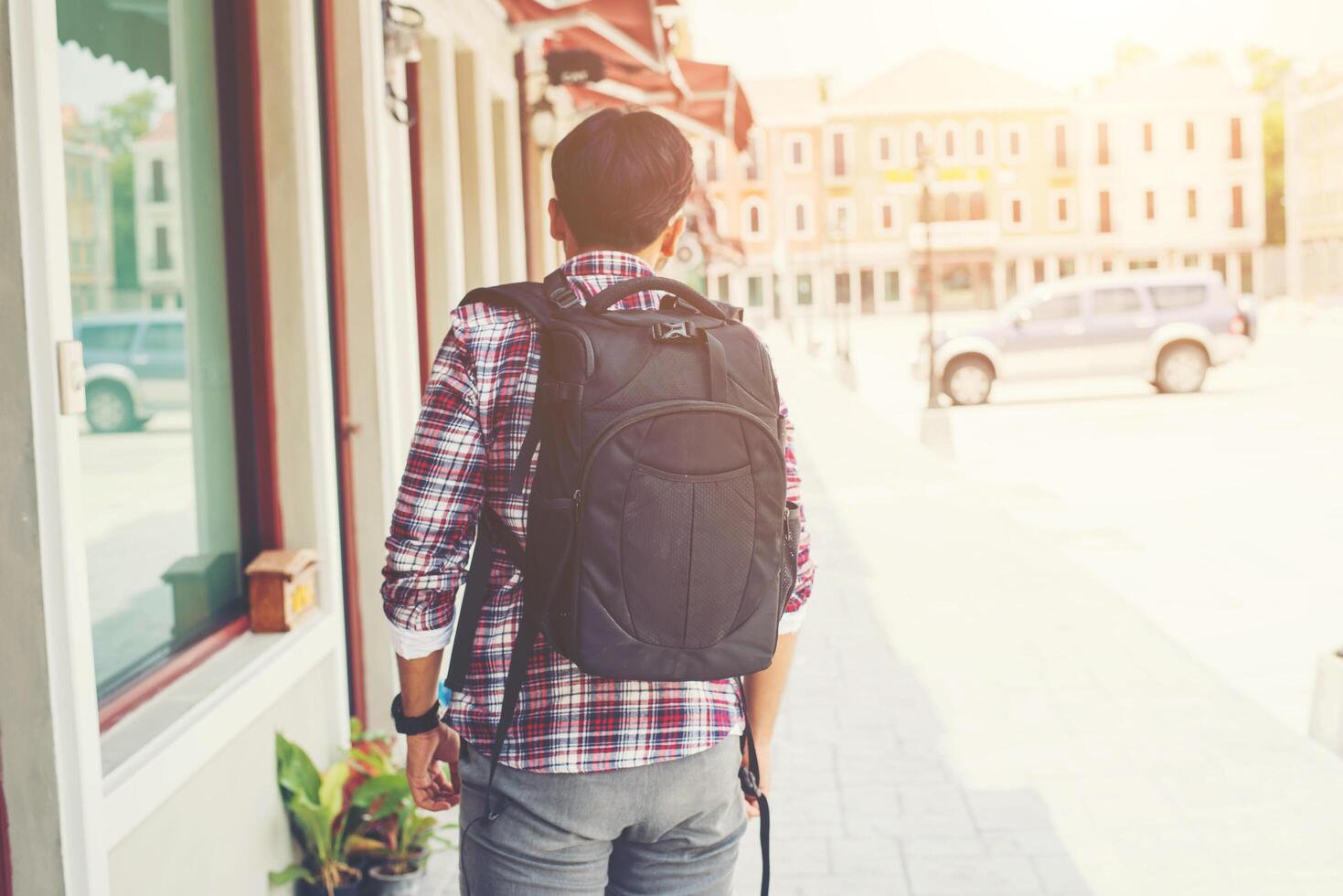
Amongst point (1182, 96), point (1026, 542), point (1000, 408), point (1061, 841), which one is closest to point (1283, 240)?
point (1182, 96)

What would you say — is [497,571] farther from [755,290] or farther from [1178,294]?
[755,290]

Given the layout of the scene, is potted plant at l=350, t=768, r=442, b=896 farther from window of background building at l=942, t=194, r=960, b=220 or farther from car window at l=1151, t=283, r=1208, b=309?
window of background building at l=942, t=194, r=960, b=220

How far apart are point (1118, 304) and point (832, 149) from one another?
46060 millimetres

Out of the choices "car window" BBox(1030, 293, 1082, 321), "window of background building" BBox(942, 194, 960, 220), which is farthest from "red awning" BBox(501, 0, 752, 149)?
"window of background building" BBox(942, 194, 960, 220)

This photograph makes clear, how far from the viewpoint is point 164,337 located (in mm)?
3348

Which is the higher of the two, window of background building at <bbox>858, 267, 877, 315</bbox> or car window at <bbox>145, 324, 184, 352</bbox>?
window of background building at <bbox>858, 267, 877, 315</bbox>

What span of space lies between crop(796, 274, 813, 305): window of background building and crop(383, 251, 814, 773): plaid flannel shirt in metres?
67.9

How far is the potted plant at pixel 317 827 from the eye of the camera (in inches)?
139

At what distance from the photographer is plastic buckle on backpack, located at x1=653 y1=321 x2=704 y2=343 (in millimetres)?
1690

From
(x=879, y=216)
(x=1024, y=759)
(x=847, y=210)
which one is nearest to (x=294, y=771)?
(x=1024, y=759)

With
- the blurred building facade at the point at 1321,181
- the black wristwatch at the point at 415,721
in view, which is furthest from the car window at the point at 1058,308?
the blurred building facade at the point at 1321,181

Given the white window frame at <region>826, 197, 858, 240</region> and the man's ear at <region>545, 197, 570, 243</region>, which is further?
the white window frame at <region>826, 197, 858, 240</region>

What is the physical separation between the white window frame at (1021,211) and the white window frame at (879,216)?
4625mm

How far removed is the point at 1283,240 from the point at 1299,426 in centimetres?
6568
